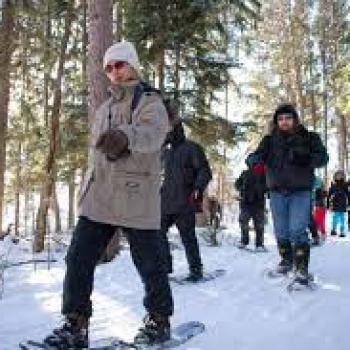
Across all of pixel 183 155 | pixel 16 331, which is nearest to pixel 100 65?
pixel 183 155

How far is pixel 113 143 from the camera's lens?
4652mm

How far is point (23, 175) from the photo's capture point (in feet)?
96.7

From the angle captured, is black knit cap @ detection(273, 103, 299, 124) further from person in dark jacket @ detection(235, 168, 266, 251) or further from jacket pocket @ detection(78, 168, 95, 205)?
person in dark jacket @ detection(235, 168, 266, 251)

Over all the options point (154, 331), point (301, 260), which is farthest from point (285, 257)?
point (154, 331)

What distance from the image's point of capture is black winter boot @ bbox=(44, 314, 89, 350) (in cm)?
471

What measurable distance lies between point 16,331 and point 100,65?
5.95 m

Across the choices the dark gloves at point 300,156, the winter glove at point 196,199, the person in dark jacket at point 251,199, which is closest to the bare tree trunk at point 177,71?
the person in dark jacket at point 251,199

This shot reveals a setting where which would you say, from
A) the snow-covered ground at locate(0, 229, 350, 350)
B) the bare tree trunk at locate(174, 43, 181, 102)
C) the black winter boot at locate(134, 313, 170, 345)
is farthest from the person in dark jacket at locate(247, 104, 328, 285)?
the bare tree trunk at locate(174, 43, 181, 102)

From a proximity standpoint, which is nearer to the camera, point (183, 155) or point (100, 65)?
point (183, 155)

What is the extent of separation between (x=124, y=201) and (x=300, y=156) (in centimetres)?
346

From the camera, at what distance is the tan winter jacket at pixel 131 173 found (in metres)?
4.84

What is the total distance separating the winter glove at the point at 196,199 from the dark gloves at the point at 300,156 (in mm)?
1123

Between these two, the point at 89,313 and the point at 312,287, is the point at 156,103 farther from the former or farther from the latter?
the point at 312,287

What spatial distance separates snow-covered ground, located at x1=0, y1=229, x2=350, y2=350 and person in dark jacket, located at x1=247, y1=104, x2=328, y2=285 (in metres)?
0.55
